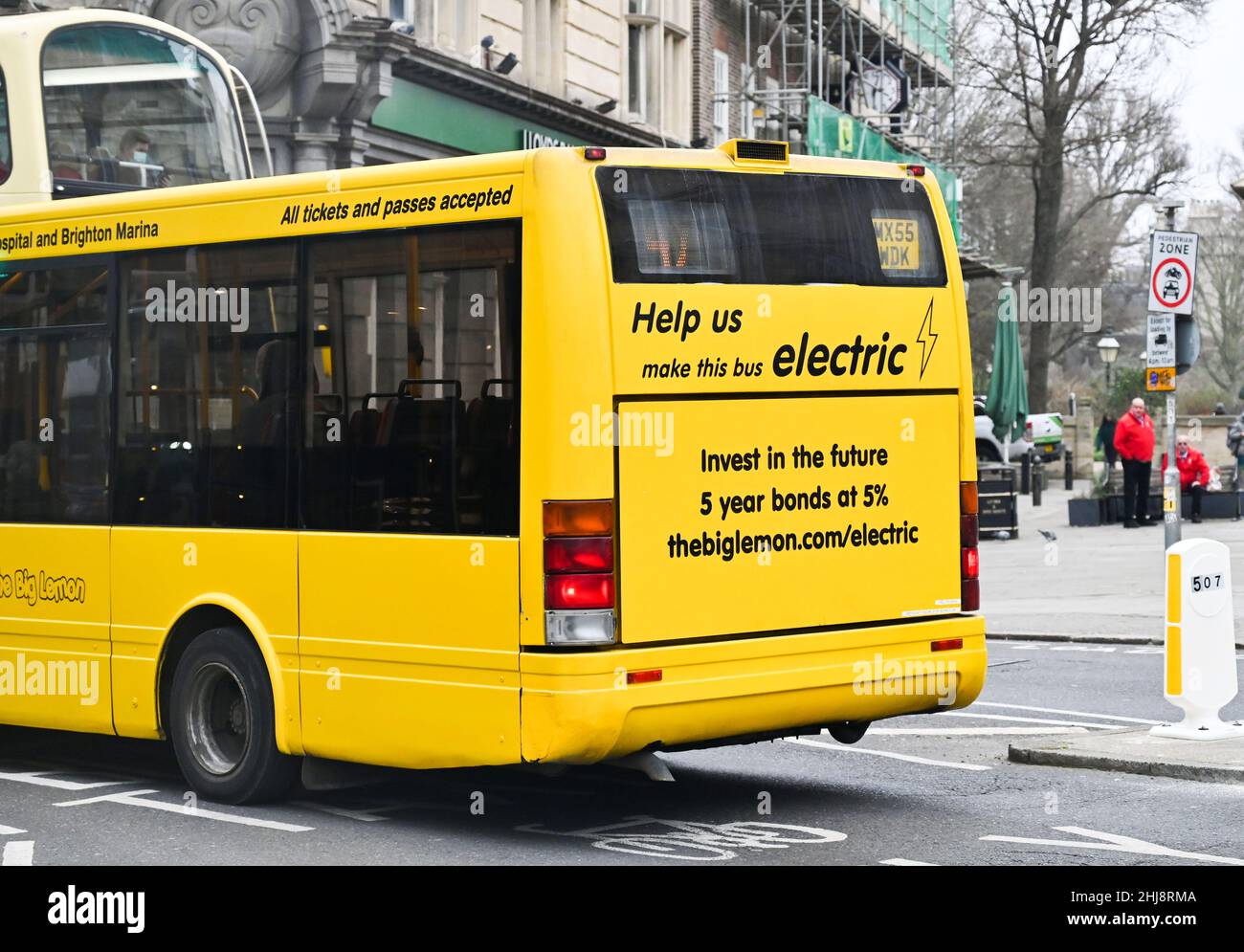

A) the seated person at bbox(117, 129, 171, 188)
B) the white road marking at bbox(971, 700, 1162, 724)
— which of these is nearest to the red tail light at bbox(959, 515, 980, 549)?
the white road marking at bbox(971, 700, 1162, 724)

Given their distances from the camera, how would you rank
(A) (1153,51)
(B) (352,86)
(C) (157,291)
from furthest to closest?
(A) (1153,51) < (B) (352,86) < (C) (157,291)

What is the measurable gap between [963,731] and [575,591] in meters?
4.74

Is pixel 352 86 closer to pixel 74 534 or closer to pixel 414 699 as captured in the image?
pixel 74 534

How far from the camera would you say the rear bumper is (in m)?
7.91

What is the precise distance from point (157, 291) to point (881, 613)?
12.4 feet

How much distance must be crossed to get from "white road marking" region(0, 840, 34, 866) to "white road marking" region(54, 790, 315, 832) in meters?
0.85

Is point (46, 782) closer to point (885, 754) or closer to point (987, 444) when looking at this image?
point (885, 754)

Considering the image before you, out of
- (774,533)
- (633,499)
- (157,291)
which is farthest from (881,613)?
(157,291)

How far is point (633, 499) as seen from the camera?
8148 mm

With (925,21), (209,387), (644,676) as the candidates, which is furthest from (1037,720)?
(925,21)

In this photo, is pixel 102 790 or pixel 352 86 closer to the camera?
pixel 102 790

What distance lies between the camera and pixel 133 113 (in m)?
14.3

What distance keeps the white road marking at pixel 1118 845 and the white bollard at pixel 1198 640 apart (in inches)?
98.8

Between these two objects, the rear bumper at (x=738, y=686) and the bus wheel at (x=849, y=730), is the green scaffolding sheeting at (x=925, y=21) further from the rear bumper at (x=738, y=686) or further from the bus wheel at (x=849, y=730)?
the rear bumper at (x=738, y=686)
